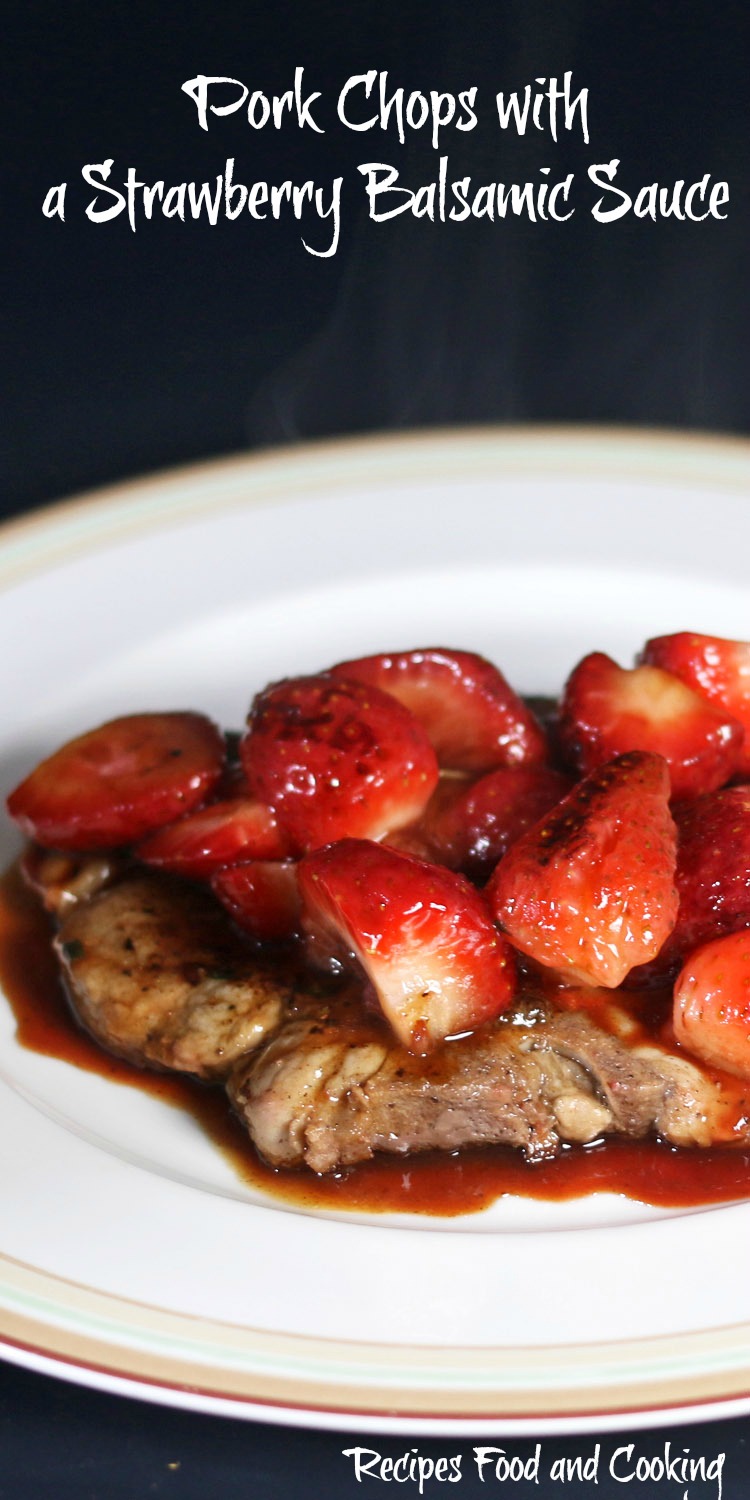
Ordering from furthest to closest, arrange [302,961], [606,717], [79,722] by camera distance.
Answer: [79,722] < [606,717] < [302,961]

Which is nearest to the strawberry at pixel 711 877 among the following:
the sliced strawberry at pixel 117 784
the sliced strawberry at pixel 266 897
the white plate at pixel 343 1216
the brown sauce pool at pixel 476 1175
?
the brown sauce pool at pixel 476 1175

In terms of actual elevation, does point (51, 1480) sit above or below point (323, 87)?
below

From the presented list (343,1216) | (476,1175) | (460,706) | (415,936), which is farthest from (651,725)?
(343,1216)

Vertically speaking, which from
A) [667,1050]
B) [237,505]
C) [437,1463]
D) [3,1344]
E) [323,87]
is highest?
[323,87]

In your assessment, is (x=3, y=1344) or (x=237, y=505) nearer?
(x=3, y=1344)

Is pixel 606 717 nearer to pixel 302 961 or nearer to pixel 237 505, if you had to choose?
pixel 302 961

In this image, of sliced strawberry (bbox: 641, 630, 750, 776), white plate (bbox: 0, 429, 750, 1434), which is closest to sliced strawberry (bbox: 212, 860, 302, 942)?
white plate (bbox: 0, 429, 750, 1434)

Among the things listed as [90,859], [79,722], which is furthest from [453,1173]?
[79,722]
